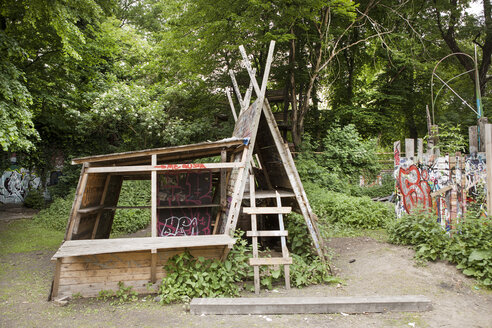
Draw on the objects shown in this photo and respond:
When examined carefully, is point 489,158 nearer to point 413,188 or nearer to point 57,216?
point 413,188

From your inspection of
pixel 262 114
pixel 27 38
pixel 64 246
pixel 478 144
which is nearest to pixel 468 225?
pixel 478 144

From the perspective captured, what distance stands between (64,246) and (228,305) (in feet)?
9.64

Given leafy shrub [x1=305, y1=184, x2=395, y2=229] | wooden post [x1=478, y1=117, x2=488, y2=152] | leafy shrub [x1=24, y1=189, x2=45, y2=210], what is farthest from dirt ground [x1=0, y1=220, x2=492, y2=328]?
leafy shrub [x1=24, y1=189, x2=45, y2=210]

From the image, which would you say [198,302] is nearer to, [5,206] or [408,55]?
[5,206]

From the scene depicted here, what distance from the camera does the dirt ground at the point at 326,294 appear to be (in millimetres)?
4406

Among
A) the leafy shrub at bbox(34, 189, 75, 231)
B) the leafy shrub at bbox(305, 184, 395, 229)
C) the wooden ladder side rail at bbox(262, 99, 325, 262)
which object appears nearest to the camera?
the wooden ladder side rail at bbox(262, 99, 325, 262)

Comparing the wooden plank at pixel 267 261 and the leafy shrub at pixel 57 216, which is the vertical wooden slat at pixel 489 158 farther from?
the leafy shrub at pixel 57 216

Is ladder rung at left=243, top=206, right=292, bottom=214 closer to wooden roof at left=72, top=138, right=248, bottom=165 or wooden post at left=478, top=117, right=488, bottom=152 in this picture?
wooden roof at left=72, top=138, right=248, bottom=165

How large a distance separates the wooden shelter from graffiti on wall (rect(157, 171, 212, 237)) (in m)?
0.02

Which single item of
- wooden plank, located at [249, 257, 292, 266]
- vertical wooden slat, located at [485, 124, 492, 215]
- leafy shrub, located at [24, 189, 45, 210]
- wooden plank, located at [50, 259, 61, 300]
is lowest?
wooden plank, located at [50, 259, 61, 300]

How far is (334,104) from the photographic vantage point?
20.8 meters

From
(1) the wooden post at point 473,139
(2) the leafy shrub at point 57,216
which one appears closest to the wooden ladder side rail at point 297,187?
(1) the wooden post at point 473,139

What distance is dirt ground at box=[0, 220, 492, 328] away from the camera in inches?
173

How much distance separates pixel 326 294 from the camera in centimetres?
534
